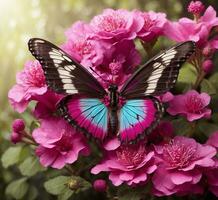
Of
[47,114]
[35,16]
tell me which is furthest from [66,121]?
[35,16]

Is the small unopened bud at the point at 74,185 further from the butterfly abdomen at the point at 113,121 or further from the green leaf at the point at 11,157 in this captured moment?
the green leaf at the point at 11,157

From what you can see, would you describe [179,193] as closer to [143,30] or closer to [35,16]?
[143,30]

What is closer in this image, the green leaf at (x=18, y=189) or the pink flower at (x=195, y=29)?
the pink flower at (x=195, y=29)

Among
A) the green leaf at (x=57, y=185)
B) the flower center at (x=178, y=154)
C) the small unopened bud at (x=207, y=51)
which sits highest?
the small unopened bud at (x=207, y=51)

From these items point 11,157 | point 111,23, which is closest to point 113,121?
point 111,23

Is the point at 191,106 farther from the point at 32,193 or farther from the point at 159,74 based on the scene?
the point at 32,193

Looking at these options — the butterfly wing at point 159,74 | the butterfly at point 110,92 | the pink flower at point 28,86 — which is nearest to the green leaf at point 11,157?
the pink flower at point 28,86

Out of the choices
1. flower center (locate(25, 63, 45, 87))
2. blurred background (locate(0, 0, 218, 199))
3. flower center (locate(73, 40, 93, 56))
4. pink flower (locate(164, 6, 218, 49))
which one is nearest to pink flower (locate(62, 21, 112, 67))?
flower center (locate(73, 40, 93, 56))
